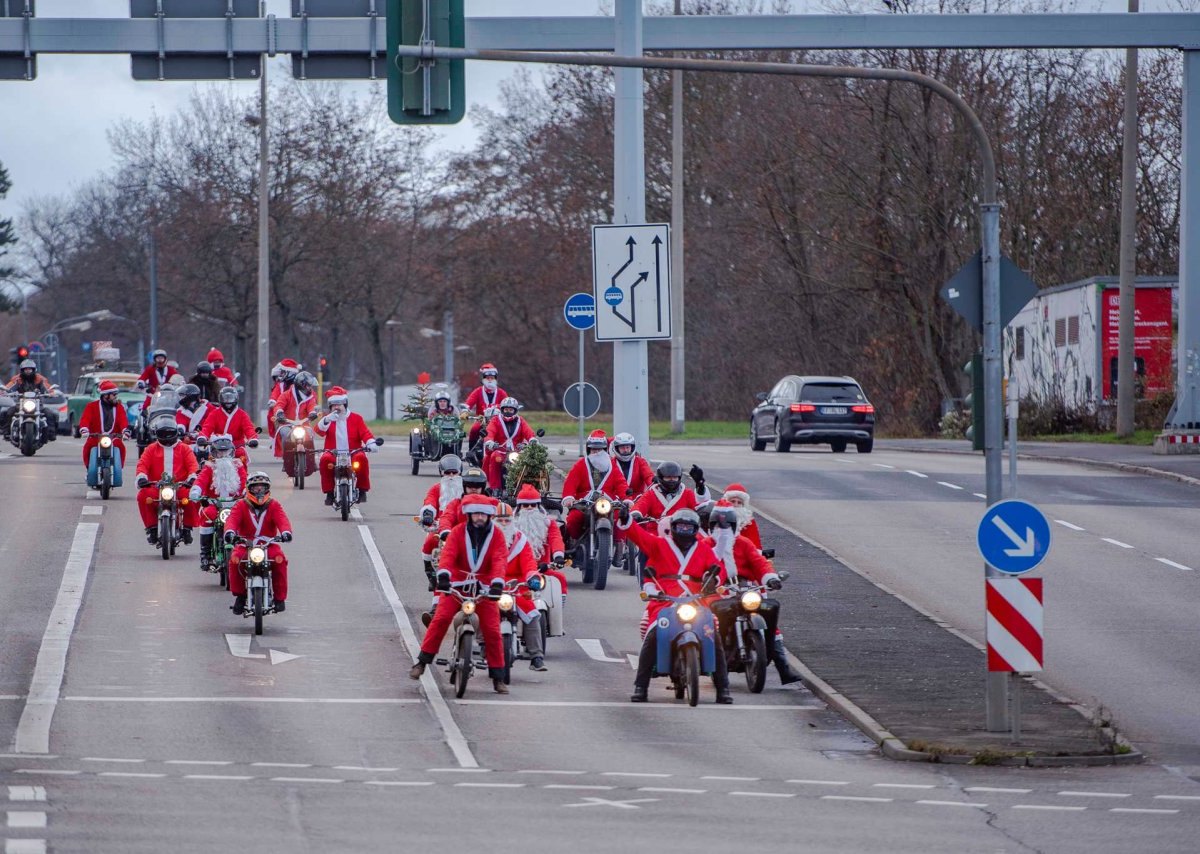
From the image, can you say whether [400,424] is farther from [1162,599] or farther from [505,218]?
[1162,599]

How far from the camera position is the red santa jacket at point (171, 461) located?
25828mm

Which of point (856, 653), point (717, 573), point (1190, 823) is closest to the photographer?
point (1190, 823)

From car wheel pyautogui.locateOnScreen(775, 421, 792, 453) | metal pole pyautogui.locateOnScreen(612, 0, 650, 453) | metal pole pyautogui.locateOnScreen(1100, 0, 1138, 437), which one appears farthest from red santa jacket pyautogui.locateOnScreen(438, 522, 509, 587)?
metal pole pyautogui.locateOnScreen(1100, 0, 1138, 437)

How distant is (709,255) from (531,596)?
5173cm

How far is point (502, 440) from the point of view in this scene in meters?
31.0

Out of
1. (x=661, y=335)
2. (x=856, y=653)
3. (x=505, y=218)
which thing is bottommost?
(x=856, y=653)

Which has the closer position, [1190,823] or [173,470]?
[1190,823]

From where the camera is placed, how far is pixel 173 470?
25.8 meters

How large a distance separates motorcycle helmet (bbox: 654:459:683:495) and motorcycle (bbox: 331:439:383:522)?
970 centimetres

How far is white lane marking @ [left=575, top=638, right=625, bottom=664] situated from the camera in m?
19.7

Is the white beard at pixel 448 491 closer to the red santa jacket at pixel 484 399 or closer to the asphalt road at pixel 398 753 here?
the asphalt road at pixel 398 753

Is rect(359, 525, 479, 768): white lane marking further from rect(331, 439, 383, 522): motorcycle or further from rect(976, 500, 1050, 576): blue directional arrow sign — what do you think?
rect(976, 500, 1050, 576): blue directional arrow sign

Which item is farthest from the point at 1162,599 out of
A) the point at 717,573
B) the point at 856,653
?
the point at 717,573

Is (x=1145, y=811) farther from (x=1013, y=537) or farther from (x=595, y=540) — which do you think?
(x=595, y=540)
